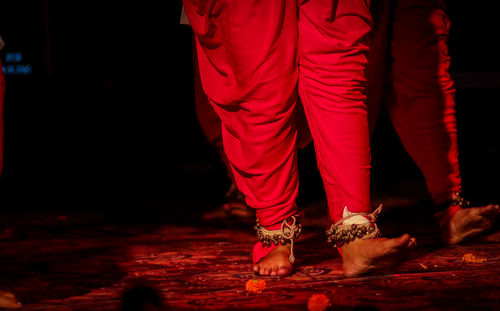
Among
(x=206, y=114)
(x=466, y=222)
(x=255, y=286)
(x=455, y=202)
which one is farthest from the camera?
(x=206, y=114)

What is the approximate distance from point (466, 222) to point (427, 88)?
1.32 ft

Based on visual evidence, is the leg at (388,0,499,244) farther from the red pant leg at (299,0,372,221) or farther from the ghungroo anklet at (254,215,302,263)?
the ghungroo anklet at (254,215,302,263)

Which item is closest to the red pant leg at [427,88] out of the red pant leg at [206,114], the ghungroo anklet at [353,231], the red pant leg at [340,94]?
the red pant leg at [340,94]

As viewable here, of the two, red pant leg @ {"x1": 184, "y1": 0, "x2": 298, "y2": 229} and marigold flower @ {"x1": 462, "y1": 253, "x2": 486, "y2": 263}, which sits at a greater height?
red pant leg @ {"x1": 184, "y1": 0, "x2": 298, "y2": 229}

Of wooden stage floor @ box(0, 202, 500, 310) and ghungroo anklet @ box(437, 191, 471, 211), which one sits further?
ghungroo anklet @ box(437, 191, 471, 211)

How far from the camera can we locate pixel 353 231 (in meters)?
1.37

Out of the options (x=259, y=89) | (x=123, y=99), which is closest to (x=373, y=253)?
(x=259, y=89)

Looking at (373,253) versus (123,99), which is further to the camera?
(123,99)

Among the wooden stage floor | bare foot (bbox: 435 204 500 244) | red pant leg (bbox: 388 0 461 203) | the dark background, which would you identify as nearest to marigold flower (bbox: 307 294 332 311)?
the wooden stage floor

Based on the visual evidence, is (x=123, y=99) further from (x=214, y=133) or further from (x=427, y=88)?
(x=427, y=88)

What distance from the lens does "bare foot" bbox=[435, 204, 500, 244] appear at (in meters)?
1.64

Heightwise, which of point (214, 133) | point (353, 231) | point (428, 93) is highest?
point (428, 93)

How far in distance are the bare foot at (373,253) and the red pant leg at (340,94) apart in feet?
0.30

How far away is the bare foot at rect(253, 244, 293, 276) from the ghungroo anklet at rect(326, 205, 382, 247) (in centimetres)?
12
